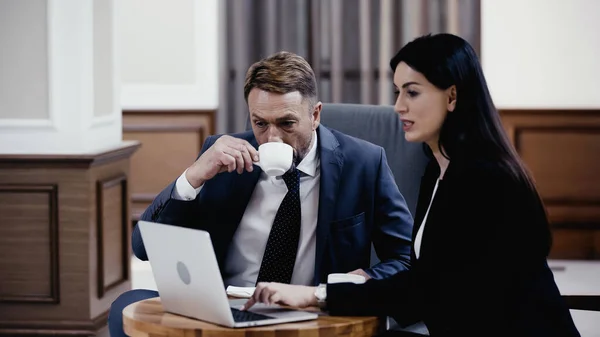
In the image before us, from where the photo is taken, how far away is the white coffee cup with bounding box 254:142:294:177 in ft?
7.55

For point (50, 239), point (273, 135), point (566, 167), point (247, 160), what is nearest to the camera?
point (247, 160)

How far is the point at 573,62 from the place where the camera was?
6.12 meters

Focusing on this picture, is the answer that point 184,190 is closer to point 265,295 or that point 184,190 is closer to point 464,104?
point 265,295

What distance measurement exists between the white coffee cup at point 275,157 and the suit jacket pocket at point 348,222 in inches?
12.7

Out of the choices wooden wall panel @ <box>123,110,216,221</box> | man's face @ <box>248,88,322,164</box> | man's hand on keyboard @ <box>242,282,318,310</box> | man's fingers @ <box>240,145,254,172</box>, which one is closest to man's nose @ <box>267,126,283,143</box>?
man's face @ <box>248,88,322,164</box>

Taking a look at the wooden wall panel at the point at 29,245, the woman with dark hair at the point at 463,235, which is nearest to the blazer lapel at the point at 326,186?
the woman with dark hair at the point at 463,235

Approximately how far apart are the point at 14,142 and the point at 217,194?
6.18 feet

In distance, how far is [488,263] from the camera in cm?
203

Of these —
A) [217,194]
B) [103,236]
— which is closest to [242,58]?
[103,236]

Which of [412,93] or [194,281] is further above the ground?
[412,93]

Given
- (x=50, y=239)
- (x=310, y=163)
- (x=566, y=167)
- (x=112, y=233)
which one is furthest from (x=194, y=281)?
(x=566, y=167)

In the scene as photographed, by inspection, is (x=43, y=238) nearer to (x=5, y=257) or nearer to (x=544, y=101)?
(x=5, y=257)

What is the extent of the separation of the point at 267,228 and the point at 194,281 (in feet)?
2.20

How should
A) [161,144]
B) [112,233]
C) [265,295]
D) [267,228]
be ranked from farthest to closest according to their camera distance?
[161,144]
[112,233]
[267,228]
[265,295]
